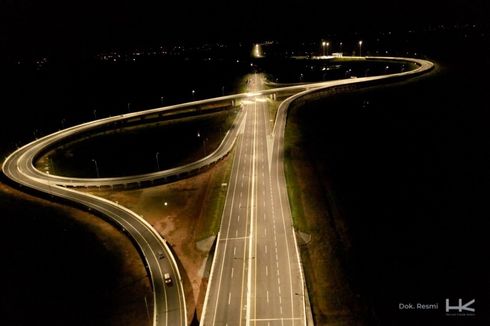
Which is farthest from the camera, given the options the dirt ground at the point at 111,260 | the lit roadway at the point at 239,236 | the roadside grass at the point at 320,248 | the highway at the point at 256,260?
the dirt ground at the point at 111,260

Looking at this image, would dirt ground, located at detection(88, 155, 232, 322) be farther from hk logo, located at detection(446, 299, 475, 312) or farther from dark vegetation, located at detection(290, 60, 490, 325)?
hk logo, located at detection(446, 299, 475, 312)

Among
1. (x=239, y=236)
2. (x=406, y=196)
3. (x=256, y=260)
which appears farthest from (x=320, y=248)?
(x=406, y=196)

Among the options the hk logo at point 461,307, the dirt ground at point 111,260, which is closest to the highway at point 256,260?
the dirt ground at point 111,260

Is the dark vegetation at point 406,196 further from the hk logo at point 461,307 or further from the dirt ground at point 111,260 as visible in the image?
the dirt ground at point 111,260

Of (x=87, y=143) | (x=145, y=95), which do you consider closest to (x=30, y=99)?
(x=145, y=95)

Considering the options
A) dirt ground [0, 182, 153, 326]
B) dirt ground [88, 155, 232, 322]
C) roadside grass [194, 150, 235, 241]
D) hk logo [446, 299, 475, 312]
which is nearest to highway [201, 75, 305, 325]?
roadside grass [194, 150, 235, 241]

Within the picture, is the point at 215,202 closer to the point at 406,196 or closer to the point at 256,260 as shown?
the point at 256,260
